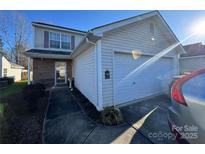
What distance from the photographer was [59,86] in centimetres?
1136

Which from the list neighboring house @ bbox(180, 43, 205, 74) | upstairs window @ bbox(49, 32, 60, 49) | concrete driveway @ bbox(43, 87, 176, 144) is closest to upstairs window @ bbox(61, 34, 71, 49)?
upstairs window @ bbox(49, 32, 60, 49)

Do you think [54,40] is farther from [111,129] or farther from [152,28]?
[111,129]

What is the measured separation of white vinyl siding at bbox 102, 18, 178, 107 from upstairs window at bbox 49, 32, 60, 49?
8100 millimetres

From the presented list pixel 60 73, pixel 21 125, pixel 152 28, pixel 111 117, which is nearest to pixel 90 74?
pixel 111 117

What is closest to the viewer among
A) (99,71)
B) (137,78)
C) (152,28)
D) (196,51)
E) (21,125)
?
(21,125)

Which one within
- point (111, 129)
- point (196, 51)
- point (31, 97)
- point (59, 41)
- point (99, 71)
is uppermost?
point (59, 41)

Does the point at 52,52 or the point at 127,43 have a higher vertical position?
the point at 52,52

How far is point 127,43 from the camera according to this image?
554cm

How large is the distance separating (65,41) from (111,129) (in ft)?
35.3

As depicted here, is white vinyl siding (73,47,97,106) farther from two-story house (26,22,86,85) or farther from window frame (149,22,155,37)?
two-story house (26,22,86,85)

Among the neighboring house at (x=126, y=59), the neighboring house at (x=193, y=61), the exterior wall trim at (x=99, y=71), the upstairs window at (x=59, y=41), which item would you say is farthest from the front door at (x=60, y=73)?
the neighboring house at (x=193, y=61)
